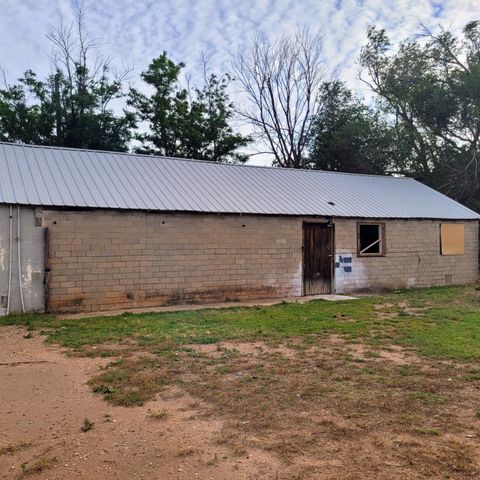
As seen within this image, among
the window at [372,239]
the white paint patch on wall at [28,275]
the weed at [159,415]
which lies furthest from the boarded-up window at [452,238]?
the weed at [159,415]

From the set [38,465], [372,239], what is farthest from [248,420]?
[372,239]

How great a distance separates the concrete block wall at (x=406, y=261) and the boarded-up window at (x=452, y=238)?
181mm

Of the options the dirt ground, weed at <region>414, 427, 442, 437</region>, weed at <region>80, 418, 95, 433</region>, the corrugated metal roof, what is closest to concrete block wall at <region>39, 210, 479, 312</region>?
the corrugated metal roof

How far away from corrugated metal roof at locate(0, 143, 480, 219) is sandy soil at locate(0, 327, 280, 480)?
19.5 ft

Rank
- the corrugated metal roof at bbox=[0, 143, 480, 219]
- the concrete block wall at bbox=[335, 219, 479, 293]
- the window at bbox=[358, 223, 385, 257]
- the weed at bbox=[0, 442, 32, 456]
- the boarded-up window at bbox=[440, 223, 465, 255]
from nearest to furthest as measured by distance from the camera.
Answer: the weed at bbox=[0, 442, 32, 456], the corrugated metal roof at bbox=[0, 143, 480, 219], the concrete block wall at bbox=[335, 219, 479, 293], the window at bbox=[358, 223, 385, 257], the boarded-up window at bbox=[440, 223, 465, 255]

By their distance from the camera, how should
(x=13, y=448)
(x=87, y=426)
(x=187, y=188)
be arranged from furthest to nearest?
1. (x=187, y=188)
2. (x=87, y=426)
3. (x=13, y=448)

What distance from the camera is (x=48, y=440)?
11.6ft

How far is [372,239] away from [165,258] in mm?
6641

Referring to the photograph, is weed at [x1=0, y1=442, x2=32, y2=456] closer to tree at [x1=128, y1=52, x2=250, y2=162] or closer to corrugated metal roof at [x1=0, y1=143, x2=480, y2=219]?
corrugated metal roof at [x1=0, y1=143, x2=480, y2=219]

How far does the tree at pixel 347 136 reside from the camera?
23.6m

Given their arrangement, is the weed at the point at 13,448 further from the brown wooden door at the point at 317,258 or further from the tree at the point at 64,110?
the tree at the point at 64,110

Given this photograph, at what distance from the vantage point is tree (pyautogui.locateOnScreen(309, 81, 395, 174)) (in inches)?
931

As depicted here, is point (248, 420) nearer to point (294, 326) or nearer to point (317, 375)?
point (317, 375)

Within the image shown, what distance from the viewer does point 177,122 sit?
24.3 meters
